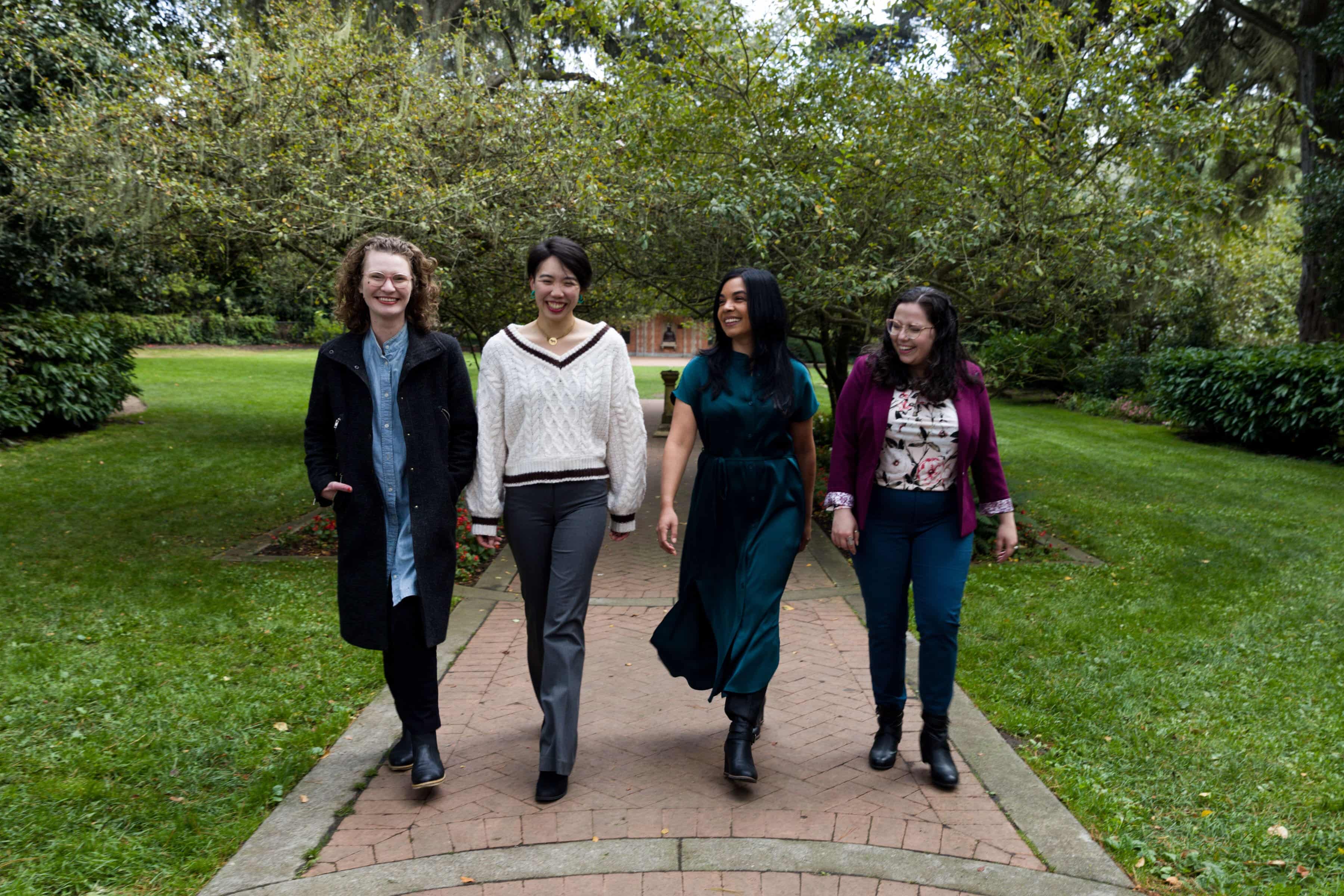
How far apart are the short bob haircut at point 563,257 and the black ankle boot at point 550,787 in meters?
1.70

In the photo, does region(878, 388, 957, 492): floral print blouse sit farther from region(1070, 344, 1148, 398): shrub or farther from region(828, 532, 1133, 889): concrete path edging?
region(1070, 344, 1148, 398): shrub

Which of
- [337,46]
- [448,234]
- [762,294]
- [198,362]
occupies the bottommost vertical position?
[198,362]

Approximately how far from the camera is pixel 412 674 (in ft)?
11.4

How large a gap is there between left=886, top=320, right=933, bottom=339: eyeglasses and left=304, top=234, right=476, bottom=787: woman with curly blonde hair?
4.96 ft

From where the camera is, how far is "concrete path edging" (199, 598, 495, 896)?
2963 mm

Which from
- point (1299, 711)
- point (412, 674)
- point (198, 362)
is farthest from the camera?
point (198, 362)

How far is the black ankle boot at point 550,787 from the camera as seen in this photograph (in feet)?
11.3

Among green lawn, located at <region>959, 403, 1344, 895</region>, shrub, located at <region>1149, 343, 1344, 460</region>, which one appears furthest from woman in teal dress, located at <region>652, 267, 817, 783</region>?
shrub, located at <region>1149, 343, 1344, 460</region>

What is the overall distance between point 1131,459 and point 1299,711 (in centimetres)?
1058

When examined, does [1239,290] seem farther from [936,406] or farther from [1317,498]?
[936,406]

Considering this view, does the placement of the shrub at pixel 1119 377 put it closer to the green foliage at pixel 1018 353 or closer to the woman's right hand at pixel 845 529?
the green foliage at pixel 1018 353

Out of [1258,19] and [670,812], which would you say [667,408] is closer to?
[1258,19]

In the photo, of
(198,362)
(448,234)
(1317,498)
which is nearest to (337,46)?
(448,234)

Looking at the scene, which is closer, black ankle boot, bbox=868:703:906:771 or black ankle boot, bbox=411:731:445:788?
black ankle boot, bbox=411:731:445:788
